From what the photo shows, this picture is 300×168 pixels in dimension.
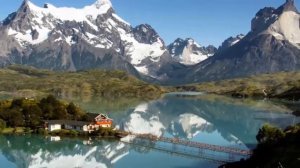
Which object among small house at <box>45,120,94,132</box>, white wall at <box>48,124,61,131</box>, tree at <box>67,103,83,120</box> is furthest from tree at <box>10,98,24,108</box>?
white wall at <box>48,124,61,131</box>

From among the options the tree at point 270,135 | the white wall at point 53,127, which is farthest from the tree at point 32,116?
the tree at point 270,135

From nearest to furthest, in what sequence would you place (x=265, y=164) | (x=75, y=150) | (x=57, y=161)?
(x=265, y=164), (x=57, y=161), (x=75, y=150)

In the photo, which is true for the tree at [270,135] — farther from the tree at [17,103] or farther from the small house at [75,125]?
the tree at [17,103]

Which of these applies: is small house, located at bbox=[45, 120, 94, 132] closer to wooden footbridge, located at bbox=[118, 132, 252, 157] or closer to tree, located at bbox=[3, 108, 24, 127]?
tree, located at bbox=[3, 108, 24, 127]

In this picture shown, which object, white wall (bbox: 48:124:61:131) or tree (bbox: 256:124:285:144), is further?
white wall (bbox: 48:124:61:131)

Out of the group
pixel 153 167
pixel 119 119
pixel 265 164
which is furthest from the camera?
pixel 119 119

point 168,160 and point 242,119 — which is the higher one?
point 242,119

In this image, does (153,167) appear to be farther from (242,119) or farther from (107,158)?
(242,119)

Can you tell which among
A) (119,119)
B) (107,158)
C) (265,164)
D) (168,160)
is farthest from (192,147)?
(119,119)

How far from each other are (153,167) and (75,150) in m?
23.2

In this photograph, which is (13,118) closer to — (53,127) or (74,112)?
(53,127)

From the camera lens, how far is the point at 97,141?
119 m

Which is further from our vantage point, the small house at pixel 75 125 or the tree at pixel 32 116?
the tree at pixel 32 116

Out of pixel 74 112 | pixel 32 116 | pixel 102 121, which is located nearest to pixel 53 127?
pixel 32 116
